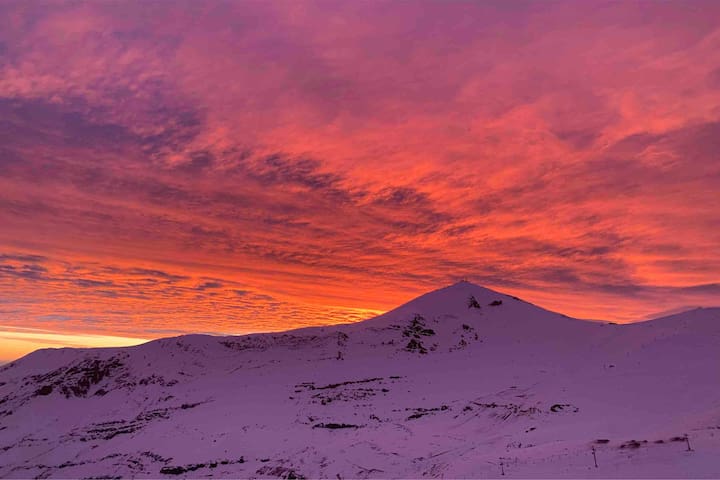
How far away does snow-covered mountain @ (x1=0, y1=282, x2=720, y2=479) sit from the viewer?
25.8 meters

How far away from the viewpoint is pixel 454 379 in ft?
174

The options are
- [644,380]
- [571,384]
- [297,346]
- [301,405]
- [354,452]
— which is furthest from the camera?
[297,346]

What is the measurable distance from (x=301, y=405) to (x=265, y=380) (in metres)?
10.2

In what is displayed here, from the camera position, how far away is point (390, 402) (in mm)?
47281

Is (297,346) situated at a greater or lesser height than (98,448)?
greater

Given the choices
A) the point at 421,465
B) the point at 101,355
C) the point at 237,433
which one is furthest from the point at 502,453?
the point at 101,355

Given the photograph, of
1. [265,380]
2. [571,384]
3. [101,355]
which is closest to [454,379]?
[571,384]

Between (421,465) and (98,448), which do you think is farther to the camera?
(98,448)

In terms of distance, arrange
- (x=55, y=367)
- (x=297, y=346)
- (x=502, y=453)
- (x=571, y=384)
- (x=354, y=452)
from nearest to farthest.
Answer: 1. (x=502, y=453)
2. (x=354, y=452)
3. (x=571, y=384)
4. (x=55, y=367)
5. (x=297, y=346)

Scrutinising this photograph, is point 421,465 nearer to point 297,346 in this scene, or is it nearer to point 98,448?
point 98,448

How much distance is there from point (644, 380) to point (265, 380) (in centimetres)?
3900

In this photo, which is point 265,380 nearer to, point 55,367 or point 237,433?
point 237,433

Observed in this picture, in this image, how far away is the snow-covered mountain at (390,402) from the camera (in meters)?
25.8

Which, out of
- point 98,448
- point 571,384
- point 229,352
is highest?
point 229,352
